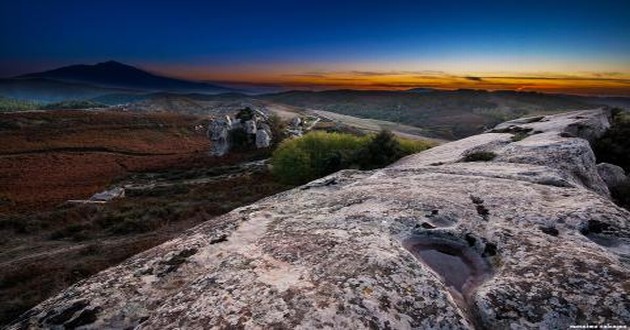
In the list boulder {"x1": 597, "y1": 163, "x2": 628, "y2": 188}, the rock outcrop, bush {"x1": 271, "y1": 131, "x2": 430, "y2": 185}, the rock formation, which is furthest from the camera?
the rock formation

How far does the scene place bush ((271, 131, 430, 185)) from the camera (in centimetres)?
4278

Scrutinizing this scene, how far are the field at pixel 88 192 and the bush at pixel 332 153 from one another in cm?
313

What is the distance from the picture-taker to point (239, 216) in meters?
15.8

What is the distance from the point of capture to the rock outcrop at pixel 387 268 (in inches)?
357

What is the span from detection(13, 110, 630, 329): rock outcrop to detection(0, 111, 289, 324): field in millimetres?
14824

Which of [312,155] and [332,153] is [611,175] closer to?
[332,153]

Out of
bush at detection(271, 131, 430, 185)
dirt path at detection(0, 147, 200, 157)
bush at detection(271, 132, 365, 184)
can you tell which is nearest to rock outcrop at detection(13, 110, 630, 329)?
bush at detection(271, 131, 430, 185)

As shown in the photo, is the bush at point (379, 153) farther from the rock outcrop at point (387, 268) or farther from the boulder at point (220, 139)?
the boulder at point (220, 139)

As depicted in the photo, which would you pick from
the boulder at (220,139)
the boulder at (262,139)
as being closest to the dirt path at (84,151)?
the boulder at (220,139)

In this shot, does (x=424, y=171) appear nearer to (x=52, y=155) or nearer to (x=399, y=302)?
(x=399, y=302)

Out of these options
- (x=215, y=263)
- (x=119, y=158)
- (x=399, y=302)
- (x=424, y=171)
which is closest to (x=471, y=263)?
(x=399, y=302)

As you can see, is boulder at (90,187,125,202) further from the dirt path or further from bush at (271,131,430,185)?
the dirt path

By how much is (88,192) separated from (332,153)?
3907 centimetres

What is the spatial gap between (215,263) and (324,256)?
3125 mm
